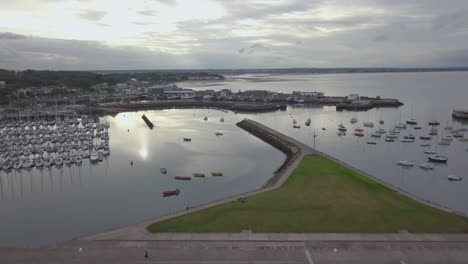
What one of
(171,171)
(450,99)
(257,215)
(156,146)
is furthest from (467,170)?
(450,99)

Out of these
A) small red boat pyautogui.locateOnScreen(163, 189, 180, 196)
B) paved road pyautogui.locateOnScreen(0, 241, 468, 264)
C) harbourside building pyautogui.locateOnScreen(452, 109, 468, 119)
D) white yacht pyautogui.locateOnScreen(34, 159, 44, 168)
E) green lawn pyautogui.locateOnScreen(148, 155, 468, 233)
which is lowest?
small red boat pyautogui.locateOnScreen(163, 189, 180, 196)

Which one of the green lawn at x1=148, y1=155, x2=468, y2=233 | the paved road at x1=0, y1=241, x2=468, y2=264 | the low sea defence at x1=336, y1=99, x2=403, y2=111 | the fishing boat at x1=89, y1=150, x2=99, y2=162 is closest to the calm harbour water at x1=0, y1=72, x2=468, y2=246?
the fishing boat at x1=89, y1=150, x2=99, y2=162

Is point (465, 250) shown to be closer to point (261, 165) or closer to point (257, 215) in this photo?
point (257, 215)

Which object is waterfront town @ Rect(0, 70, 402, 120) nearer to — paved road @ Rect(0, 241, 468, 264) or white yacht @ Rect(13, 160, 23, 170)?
white yacht @ Rect(13, 160, 23, 170)

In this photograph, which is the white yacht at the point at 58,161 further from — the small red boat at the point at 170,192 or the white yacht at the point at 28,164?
the small red boat at the point at 170,192

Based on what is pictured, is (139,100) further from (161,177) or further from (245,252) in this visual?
(245,252)

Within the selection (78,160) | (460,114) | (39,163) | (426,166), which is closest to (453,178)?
(426,166)
